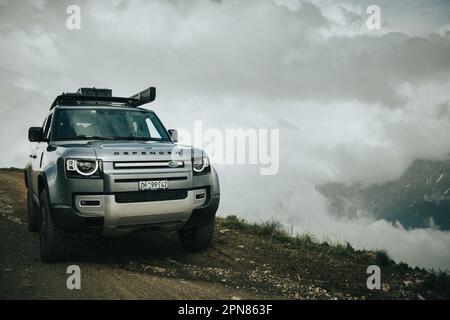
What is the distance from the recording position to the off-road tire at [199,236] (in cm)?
553

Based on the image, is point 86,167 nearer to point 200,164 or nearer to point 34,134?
point 200,164

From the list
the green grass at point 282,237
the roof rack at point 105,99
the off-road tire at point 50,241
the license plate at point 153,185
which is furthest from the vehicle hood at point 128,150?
the green grass at point 282,237

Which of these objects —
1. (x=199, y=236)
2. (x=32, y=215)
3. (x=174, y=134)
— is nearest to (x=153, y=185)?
(x=199, y=236)

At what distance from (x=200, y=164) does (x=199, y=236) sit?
1183mm

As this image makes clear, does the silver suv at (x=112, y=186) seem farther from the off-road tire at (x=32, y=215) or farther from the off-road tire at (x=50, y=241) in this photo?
the off-road tire at (x=32, y=215)

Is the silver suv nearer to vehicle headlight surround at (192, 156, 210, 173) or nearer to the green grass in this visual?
vehicle headlight surround at (192, 156, 210, 173)

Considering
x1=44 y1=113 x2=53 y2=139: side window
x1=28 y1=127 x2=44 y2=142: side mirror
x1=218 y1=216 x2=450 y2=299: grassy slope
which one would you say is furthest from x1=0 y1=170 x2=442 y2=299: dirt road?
x1=44 y1=113 x2=53 y2=139: side window

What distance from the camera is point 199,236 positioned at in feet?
18.2

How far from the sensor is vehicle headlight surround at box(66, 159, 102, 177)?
14.4 feet

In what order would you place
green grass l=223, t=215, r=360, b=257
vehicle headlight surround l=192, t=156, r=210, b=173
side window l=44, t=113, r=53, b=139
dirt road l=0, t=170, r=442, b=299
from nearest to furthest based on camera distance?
1. dirt road l=0, t=170, r=442, b=299
2. vehicle headlight surround l=192, t=156, r=210, b=173
3. side window l=44, t=113, r=53, b=139
4. green grass l=223, t=215, r=360, b=257

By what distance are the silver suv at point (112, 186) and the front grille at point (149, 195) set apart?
0.01 m

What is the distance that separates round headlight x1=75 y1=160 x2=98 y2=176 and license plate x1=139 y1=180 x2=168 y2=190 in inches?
22.4
